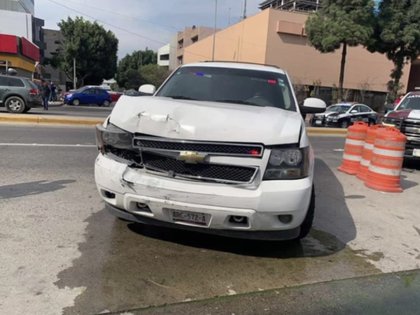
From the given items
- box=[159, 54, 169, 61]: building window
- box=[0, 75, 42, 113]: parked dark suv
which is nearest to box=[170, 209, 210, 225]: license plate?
box=[0, 75, 42, 113]: parked dark suv

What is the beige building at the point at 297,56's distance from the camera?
50125 mm

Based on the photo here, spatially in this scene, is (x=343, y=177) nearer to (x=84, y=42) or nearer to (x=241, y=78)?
(x=241, y=78)

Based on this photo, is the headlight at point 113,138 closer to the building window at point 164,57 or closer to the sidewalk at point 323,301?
the sidewalk at point 323,301

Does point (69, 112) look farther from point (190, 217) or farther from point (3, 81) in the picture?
point (190, 217)

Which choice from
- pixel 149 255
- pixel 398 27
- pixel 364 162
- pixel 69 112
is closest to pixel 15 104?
pixel 69 112

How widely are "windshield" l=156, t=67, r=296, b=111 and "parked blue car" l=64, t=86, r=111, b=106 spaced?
30.7 metres

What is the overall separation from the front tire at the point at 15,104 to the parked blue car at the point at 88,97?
15713mm

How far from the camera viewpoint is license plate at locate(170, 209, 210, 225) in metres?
3.67

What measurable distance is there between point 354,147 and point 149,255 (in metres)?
5.84

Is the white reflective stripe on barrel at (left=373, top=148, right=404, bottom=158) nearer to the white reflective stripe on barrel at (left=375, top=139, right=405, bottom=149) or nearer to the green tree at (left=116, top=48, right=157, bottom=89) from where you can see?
the white reflective stripe on barrel at (left=375, top=139, right=405, bottom=149)

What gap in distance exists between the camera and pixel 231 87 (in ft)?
17.5

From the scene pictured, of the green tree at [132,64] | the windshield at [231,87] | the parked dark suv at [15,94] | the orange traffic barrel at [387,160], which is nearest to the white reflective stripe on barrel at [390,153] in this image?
the orange traffic barrel at [387,160]

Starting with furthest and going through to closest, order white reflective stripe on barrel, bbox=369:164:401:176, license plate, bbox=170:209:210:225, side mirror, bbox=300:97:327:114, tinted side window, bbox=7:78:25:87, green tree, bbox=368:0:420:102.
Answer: green tree, bbox=368:0:420:102
tinted side window, bbox=7:78:25:87
white reflective stripe on barrel, bbox=369:164:401:176
side mirror, bbox=300:97:327:114
license plate, bbox=170:209:210:225

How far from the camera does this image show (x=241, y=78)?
5.50 m
